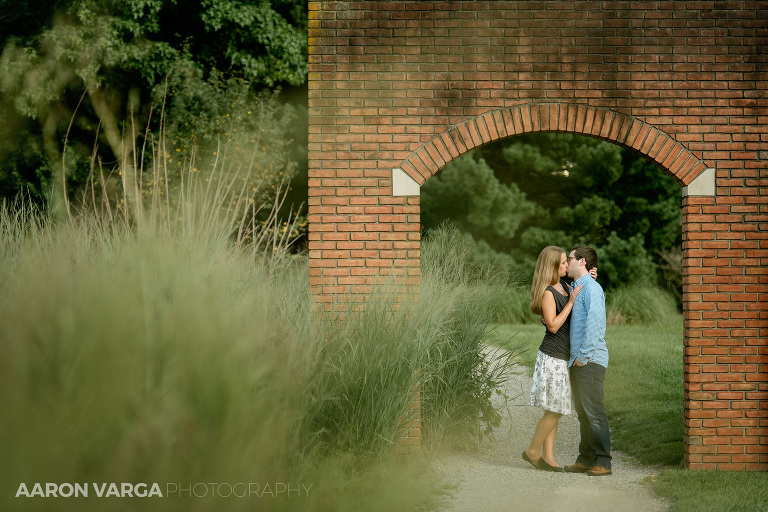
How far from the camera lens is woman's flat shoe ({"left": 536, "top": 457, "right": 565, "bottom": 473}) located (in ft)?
19.9

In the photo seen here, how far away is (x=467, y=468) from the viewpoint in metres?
6.33

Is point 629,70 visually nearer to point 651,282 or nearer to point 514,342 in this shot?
point 514,342

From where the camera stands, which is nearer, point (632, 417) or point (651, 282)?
point (632, 417)

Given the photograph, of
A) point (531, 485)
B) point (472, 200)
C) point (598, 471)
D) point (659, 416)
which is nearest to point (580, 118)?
point (598, 471)

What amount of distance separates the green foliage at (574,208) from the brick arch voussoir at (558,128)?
1306cm

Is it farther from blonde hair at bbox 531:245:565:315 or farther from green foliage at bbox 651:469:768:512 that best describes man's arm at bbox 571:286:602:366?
green foliage at bbox 651:469:768:512

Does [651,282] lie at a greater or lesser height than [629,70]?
lesser

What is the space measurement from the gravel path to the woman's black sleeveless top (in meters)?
0.98

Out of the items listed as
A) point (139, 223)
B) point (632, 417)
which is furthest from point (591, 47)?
point (632, 417)

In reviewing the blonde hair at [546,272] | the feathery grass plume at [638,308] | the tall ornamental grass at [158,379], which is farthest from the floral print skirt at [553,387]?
the feathery grass plume at [638,308]

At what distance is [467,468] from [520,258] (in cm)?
1500

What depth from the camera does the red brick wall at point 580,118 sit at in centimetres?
602

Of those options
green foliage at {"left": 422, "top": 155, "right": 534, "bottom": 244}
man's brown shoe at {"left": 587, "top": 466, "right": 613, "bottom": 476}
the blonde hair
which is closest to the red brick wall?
man's brown shoe at {"left": 587, "top": 466, "right": 613, "bottom": 476}

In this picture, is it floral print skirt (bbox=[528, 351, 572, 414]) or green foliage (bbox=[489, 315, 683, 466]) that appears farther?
green foliage (bbox=[489, 315, 683, 466])
